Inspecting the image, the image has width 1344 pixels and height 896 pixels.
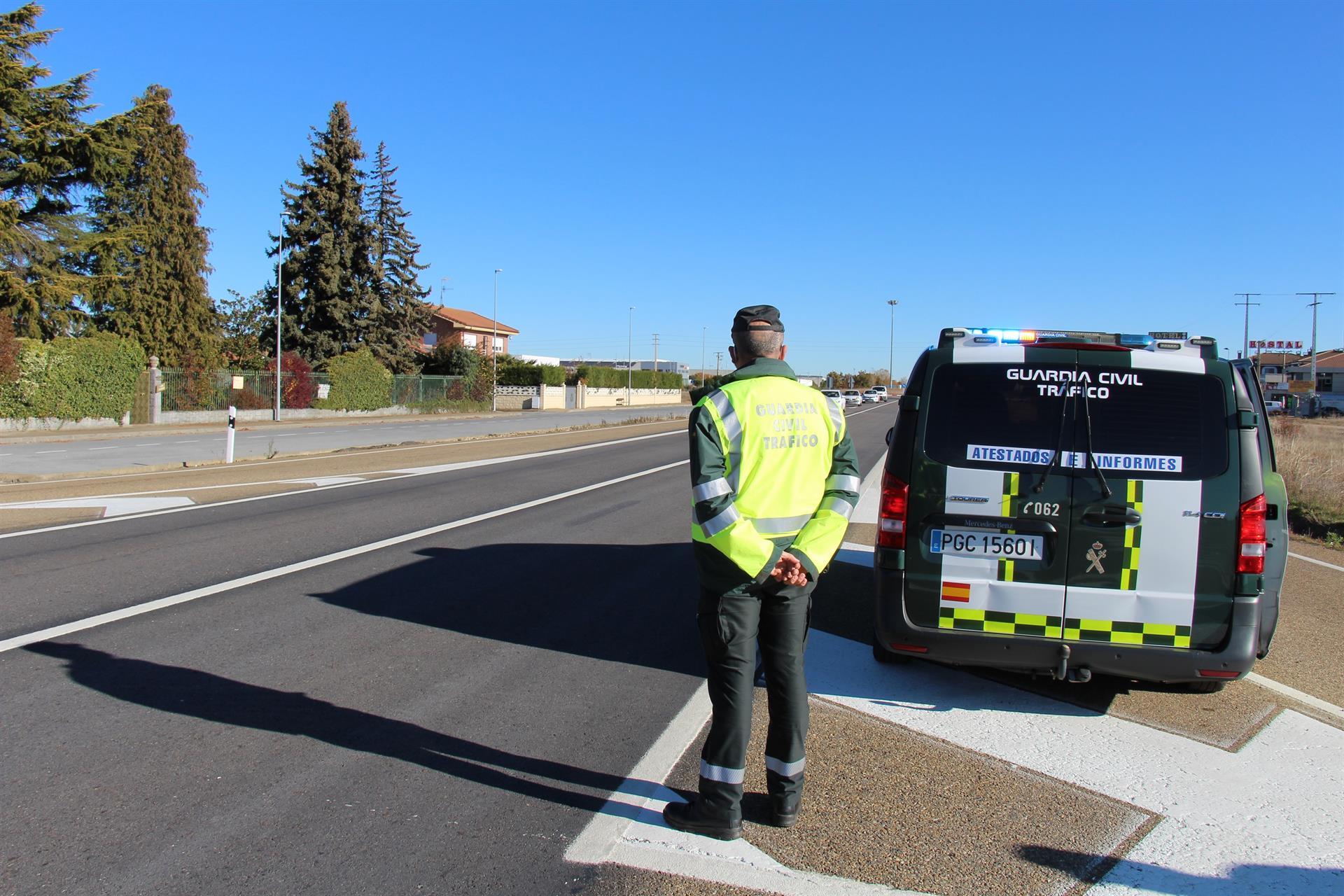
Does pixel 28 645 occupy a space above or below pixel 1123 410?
below

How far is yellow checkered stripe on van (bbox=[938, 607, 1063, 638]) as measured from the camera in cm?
449

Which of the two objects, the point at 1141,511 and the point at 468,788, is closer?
the point at 468,788

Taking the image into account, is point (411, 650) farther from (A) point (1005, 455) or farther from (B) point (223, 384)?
(B) point (223, 384)

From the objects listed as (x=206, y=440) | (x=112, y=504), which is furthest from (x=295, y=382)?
(x=112, y=504)

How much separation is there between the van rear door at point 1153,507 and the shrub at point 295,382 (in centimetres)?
4053

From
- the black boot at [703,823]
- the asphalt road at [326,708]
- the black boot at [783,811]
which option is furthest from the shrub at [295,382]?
the black boot at [783,811]

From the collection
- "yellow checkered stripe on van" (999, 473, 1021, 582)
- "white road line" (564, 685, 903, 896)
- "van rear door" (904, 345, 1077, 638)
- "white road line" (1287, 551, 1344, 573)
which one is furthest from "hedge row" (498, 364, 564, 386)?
"white road line" (564, 685, 903, 896)

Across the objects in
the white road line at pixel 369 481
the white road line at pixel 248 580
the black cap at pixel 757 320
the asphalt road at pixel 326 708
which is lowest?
the asphalt road at pixel 326 708

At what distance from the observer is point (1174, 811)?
3.71 metres

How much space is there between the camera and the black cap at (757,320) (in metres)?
3.61

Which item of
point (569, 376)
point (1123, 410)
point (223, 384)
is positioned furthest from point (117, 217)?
point (1123, 410)

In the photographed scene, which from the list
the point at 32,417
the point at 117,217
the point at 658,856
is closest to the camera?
the point at 658,856

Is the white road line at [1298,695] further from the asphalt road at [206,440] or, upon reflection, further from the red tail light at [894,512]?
the asphalt road at [206,440]

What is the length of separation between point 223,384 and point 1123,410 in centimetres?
3947
